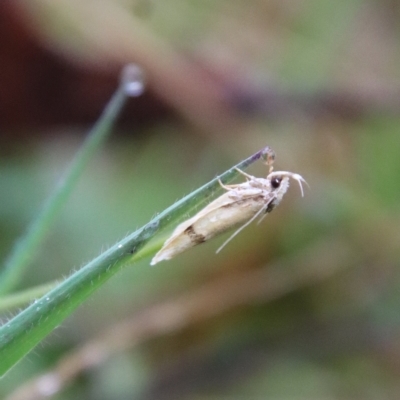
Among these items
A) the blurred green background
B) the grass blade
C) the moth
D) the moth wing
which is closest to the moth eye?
the moth

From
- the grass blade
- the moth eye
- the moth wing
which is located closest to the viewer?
the grass blade

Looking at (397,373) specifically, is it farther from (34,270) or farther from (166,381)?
(34,270)

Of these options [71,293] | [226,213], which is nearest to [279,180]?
[226,213]

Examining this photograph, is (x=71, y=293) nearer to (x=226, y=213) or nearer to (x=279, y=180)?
(x=226, y=213)

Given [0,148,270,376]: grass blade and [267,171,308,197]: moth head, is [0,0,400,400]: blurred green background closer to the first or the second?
[267,171,308,197]: moth head

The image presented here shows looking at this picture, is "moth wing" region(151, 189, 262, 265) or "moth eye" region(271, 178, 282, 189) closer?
"moth wing" region(151, 189, 262, 265)

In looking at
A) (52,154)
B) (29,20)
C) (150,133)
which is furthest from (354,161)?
(29,20)
